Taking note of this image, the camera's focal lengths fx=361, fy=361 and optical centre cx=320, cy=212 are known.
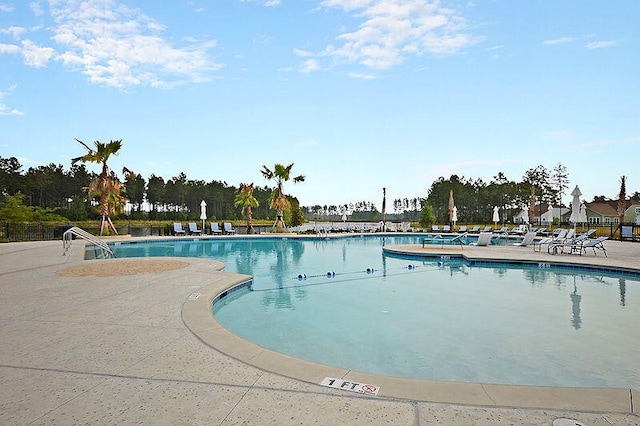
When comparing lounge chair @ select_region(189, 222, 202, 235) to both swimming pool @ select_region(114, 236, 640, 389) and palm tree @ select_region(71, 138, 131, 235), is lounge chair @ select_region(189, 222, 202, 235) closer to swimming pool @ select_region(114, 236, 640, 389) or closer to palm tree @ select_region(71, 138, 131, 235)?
palm tree @ select_region(71, 138, 131, 235)

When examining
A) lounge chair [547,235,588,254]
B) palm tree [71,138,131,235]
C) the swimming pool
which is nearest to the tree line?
palm tree [71,138,131,235]

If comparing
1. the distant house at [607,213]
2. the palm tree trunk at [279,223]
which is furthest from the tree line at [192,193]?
the palm tree trunk at [279,223]

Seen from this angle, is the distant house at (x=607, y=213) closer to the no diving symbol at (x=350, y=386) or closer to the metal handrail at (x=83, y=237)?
the metal handrail at (x=83, y=237)

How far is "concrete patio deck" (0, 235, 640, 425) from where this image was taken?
7.55 feet

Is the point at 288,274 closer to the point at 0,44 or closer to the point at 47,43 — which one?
the point at 47,43

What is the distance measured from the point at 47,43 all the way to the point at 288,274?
13295 mm

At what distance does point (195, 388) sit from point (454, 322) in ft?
14.1

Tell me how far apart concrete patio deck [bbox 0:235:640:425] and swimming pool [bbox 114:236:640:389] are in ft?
3.80

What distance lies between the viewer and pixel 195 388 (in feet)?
8.86

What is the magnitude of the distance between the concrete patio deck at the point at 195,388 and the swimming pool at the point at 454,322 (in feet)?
3.80

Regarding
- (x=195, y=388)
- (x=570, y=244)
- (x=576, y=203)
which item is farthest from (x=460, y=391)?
(x=576, y=203)

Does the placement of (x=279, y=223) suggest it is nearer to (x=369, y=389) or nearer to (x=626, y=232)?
(x=626, y=232)

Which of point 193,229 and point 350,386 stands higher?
point 193,229

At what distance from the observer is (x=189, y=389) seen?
106 inches
